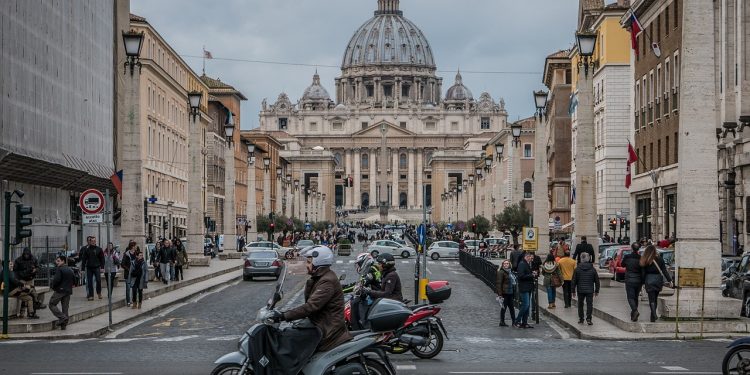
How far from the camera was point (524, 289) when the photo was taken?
25094 millimetres

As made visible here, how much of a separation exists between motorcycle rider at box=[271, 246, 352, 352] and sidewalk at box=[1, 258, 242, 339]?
1119cm

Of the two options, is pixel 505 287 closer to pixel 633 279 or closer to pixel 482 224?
pixel 633 279

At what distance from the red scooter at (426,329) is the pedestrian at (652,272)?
5.38m

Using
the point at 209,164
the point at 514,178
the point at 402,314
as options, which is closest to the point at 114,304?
the point at 402,314

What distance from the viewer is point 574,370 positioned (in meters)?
16.9

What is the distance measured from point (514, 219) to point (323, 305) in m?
54.0

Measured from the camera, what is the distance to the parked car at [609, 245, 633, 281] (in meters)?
38.9

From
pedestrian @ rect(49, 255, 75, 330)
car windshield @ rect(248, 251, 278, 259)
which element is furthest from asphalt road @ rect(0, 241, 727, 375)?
car windshield @ rect(248, 251, 278, 259)

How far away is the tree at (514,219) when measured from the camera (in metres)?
64.6

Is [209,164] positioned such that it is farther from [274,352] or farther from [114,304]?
[274,352]

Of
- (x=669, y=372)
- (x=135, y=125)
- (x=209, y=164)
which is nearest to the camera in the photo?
(x=669, y=372)

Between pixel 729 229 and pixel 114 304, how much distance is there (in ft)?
74.4

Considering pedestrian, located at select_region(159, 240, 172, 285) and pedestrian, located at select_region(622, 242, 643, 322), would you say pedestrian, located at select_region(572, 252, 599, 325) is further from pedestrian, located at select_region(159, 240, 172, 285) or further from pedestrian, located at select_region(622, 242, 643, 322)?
pedestrian, located at select_region(159, 240, 172, 285)

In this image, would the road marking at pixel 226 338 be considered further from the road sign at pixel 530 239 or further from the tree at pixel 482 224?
the tree at pixel 482 224
